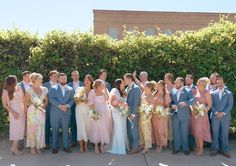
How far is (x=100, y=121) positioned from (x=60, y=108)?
105 centimetres

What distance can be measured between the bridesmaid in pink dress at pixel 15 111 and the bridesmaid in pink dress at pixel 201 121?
4.23m

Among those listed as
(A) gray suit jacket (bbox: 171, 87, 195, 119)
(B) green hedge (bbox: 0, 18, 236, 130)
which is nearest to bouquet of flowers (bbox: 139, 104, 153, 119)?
(A) gray suit jacket (bbox: 171, 87, 195, 119)

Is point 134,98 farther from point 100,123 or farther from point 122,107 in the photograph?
point 100,123

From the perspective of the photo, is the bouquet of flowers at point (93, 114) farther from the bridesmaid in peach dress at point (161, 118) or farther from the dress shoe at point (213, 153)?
the dress shoe at point (213, 153)

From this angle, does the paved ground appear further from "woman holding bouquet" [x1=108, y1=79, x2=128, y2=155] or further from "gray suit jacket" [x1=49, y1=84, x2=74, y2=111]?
"gray suit jacket" [x1=49, y1=84, x2=74, y2=111]

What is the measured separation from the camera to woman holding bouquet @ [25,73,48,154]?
10062mm

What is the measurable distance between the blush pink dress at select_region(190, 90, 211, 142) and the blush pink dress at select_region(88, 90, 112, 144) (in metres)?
2.15

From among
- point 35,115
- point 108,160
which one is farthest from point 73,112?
point 108,160

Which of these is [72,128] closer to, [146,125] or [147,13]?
[146,125]

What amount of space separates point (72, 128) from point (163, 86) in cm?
267

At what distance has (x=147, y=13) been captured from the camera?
5919 cm

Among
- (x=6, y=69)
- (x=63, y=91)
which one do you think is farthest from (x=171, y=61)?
(x=6, y=69)

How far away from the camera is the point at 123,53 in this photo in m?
12.1

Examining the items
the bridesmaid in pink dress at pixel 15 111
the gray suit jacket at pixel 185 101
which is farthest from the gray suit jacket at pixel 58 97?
the gray suit jacket at pixel 185 101
